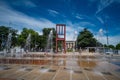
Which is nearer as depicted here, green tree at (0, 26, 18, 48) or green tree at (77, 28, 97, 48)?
green tree at (0, 26, 18, 48)

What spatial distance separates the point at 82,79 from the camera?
7203mm

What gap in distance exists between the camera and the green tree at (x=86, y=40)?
7856 centimetres

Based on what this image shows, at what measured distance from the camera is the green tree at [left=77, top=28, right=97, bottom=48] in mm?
78562

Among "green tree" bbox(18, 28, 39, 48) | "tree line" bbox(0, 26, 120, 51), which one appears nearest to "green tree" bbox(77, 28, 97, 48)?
"tree line" bbox(0, 26, 120, 51)

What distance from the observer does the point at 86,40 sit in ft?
260

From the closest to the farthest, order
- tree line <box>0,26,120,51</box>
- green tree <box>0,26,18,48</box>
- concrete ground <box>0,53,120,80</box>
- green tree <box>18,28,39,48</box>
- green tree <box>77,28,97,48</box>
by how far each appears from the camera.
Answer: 1. concrete ground <box>0,53,120,80</box>
2. green tree <box>0,26,18,48</box>
3. tree line <box>0,26,120,51</box>
4. green tree <box>18,28,39,48</box>
5. green tree <box>77,28,97,48</box>

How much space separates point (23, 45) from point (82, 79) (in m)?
74.5

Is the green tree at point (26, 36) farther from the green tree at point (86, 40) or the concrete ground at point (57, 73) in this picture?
the concrete ground at point (57, 73)

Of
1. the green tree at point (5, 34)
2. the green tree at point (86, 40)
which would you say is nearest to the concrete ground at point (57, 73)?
the green tree at point (5, 34)

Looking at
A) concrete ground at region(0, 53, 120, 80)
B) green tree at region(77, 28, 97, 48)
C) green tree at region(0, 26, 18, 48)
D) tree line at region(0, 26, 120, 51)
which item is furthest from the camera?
green tree at region(77, 28, 97, 48)

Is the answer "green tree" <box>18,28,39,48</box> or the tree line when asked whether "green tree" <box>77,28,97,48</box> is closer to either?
the tree line

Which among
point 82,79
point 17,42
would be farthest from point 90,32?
point 82,79

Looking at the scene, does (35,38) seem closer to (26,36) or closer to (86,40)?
(26,36)

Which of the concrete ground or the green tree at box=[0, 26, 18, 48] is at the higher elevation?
the green tree at box=[0, 26, 18, 48]
